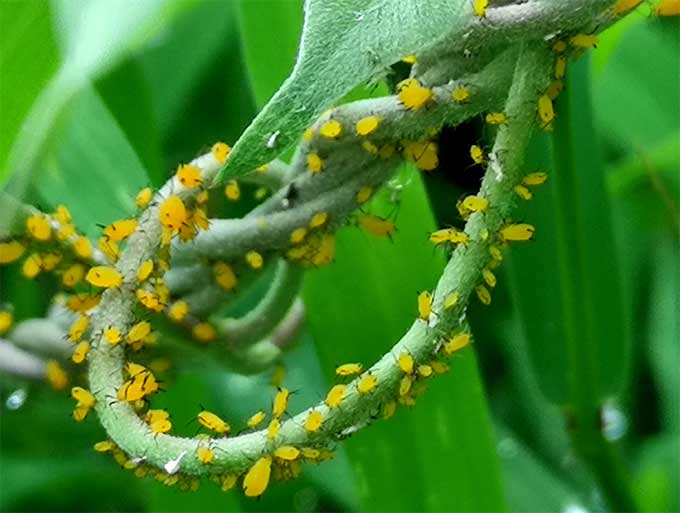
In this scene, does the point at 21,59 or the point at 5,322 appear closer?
the point at 21,59

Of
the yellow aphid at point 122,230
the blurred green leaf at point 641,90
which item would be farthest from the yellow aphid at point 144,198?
the blurred green leaf at point 641,90

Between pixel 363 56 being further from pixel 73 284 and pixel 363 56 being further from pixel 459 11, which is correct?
pixel 73 284

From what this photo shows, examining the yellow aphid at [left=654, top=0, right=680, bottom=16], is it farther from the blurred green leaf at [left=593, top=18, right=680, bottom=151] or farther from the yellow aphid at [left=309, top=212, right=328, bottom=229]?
the blurred green leaf at [left=593, top=18, right=680, bottom=151]

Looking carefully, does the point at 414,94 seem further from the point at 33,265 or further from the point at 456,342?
the point at 33,265

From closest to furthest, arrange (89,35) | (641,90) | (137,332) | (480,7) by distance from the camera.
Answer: (89,35)
(480,7)
(137,332)
(641,90)

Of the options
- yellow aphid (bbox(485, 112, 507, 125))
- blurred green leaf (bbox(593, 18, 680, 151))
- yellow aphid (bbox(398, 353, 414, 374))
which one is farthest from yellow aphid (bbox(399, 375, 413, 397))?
blurred green leaf (bbox(593, 18, 680, 151))

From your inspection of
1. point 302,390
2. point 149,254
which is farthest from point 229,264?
point 302,390

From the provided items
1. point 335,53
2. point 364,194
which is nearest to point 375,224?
point 364,194
